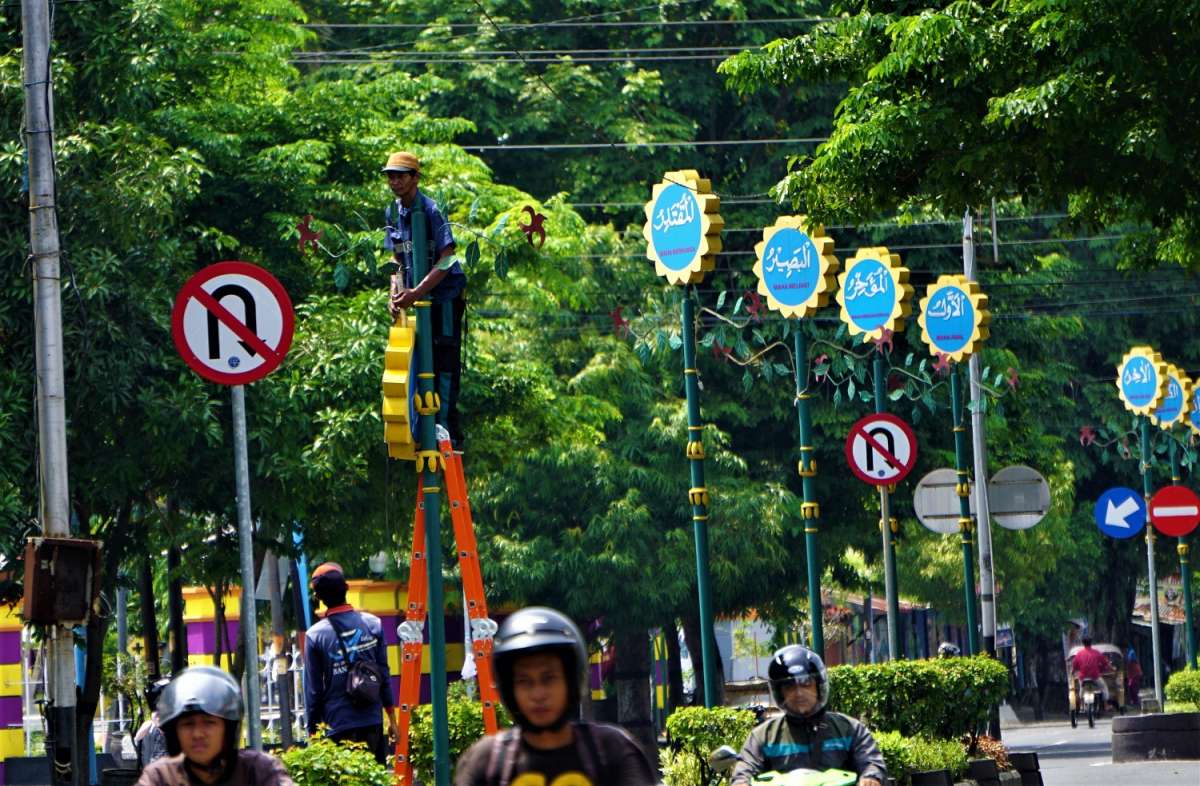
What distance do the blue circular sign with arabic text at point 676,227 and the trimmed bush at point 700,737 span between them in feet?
10.4

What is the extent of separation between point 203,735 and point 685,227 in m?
10.6

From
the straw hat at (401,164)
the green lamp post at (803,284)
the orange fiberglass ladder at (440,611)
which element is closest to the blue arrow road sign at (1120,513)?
the green lamp post at (803,284)

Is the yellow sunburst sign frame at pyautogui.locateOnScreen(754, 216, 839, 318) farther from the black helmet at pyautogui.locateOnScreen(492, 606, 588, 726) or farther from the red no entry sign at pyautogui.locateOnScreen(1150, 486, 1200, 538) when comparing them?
the red no entry sign at pyautogui.locateOnScreen(1150, 486, 1200, 538)

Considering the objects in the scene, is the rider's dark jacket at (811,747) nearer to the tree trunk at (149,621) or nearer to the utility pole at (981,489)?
the tree trunk at (149,621)

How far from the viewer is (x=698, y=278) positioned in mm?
16281

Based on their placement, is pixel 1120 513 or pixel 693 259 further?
pixel 1120 513

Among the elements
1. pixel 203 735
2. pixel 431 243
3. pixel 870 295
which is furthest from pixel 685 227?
pixel 203 735

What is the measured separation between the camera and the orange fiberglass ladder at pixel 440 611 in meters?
13.9

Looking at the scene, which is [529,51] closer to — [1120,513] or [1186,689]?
[1120,513]

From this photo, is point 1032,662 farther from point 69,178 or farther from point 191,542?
point 69,178

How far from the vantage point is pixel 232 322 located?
10.7 meters

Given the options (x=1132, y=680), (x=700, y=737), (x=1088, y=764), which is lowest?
(x=1132, y=680)

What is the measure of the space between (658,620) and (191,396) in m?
14.3

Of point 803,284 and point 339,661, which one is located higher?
point 803,284
